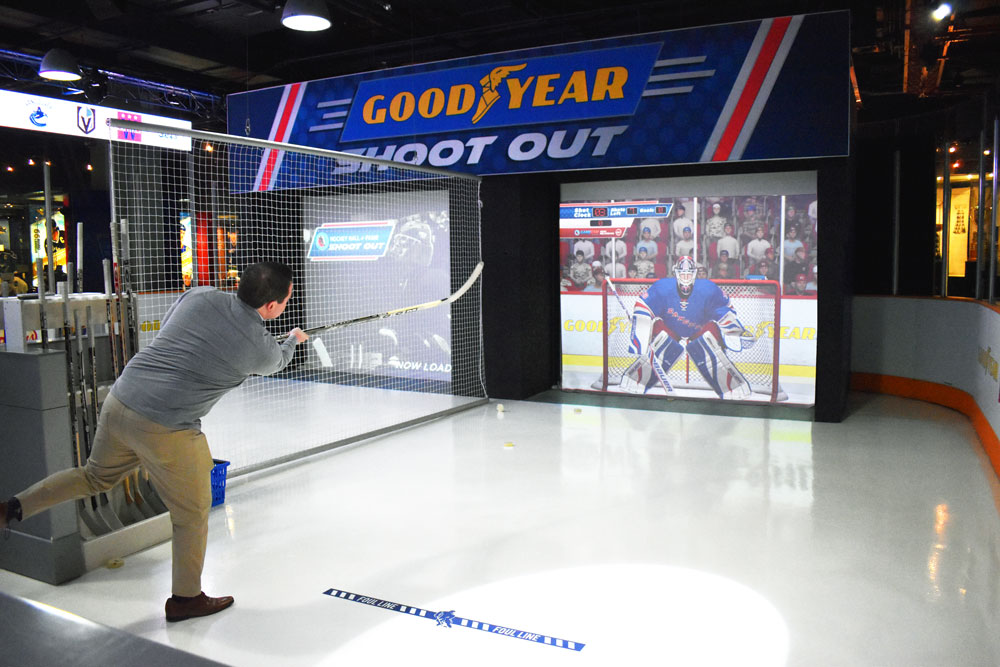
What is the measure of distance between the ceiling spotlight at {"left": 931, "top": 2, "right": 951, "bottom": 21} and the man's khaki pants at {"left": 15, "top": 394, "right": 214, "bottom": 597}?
5505 mm

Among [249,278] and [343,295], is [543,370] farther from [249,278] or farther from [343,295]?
[249,278]

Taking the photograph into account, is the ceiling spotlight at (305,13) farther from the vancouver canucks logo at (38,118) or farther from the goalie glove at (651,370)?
the vancouver canucks logo at (38,118)

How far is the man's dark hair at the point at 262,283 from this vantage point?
9.66 feet

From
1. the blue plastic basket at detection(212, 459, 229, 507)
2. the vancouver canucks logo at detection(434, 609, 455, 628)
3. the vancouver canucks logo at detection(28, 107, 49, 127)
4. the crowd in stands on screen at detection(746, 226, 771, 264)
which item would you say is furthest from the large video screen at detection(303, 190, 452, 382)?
the vancouver canucks logo at detection(28, 107, 49, 127)

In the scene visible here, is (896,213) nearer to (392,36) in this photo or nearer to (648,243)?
(648,243)

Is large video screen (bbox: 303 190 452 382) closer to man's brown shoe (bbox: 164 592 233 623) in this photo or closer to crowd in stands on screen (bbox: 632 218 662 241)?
crowd in stands on screen (bbox: 632 218 662 241)

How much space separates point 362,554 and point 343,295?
459 cm

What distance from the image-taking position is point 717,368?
283 inches

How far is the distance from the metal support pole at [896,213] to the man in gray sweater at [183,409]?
7.39 metres

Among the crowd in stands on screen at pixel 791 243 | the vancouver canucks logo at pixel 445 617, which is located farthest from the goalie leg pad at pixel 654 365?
the vancouver canucks logo at pixel 445 617

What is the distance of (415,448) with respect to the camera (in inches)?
223

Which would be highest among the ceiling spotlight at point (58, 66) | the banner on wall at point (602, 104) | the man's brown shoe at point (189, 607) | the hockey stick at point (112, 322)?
the ceiling spotlight at point (58, 66)

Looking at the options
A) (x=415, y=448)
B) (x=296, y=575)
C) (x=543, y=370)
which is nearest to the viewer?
(x=296, y=575)

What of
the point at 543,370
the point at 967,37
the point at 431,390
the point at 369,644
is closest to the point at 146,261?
the point at 431,390
